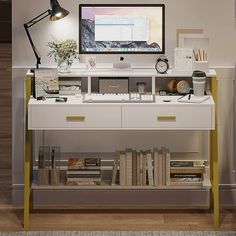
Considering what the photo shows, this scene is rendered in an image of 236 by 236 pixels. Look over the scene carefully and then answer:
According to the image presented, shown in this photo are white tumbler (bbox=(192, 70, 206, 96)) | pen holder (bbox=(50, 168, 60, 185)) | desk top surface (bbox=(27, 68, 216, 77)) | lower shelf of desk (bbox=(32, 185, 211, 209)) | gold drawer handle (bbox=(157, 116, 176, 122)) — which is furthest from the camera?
lower shelf of desk (bbox=(32, 185, 211, 209))

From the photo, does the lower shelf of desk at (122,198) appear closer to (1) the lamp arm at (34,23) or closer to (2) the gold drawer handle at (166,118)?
(2) the gold drawer handle at (166,118)

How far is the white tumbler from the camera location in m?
4.67

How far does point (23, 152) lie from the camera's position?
514 cm

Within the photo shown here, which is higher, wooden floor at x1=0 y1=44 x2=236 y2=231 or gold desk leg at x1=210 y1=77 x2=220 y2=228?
gold desk leg at x1=210 y1=77 x2=220 y2=228

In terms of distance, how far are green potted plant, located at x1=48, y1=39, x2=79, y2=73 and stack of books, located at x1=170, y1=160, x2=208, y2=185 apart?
97 cm

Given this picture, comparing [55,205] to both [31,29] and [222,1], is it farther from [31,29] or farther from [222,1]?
[222,1]

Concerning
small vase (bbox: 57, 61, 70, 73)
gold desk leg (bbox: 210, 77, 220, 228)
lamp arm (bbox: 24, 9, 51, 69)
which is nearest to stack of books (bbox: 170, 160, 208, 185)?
gold desk leg (bbox: 210, 77, 220, 228)

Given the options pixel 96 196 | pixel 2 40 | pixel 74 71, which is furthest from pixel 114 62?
pixel 2 40

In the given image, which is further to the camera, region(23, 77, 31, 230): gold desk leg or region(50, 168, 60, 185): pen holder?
region(50, 168, 60, 185): pen holder

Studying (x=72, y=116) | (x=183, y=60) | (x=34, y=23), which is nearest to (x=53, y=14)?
(x=34, y=23)

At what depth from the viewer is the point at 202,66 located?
4.85 meters

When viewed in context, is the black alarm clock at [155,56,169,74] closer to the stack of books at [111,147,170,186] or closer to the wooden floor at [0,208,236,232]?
the stack of books at [111,147,170,186]

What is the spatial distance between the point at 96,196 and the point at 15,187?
1.88 ft

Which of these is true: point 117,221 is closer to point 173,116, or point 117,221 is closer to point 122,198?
point 122,198
